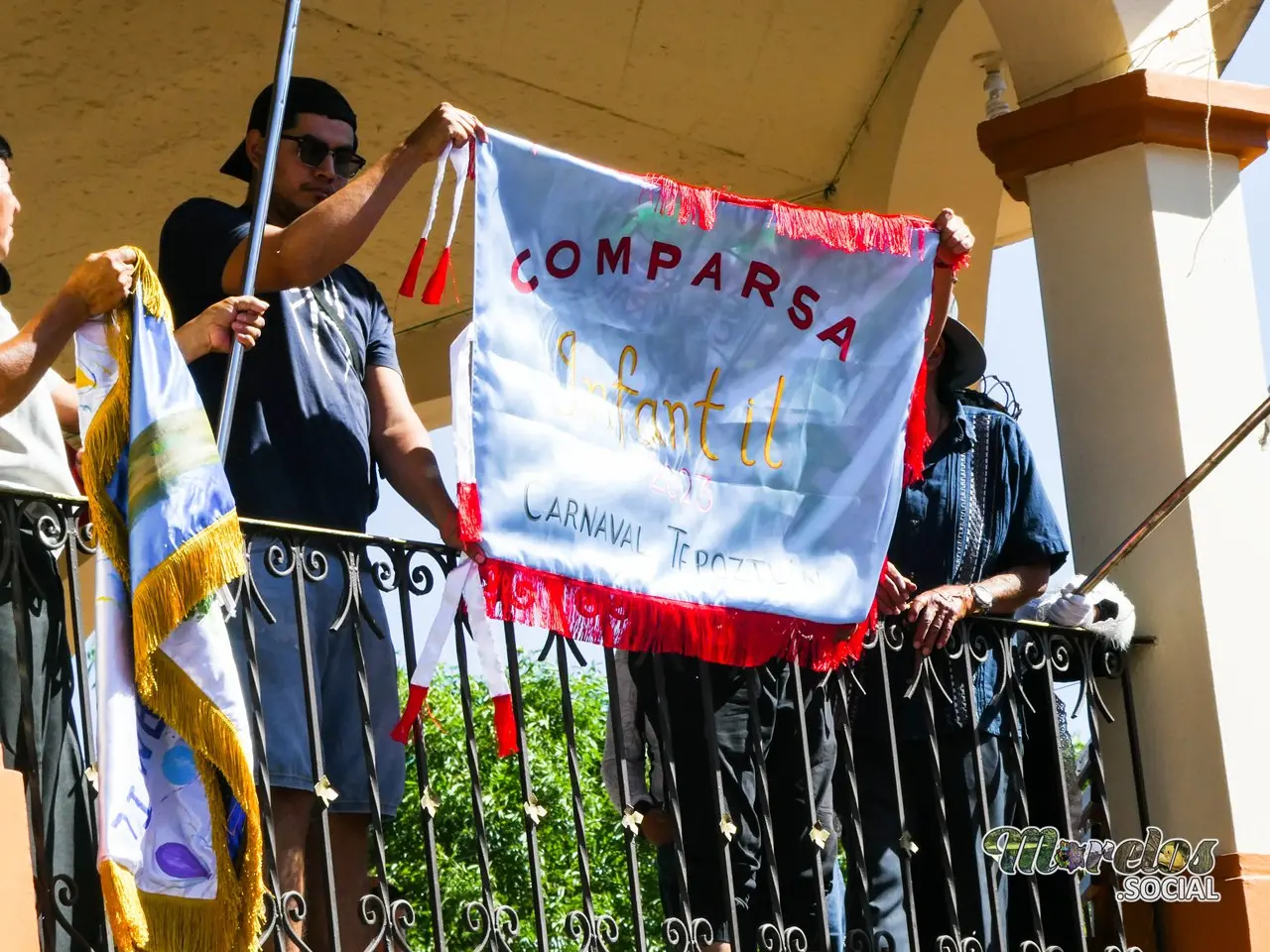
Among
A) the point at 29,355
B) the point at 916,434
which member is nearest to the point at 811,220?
the point at 916,434

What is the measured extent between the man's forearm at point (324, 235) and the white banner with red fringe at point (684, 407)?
0.36m

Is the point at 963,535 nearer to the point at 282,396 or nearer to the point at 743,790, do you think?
the point at 743,790

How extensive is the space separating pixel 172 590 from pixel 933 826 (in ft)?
7.89

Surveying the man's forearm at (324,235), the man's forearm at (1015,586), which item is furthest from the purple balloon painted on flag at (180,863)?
the man's forearm at (1015,586)

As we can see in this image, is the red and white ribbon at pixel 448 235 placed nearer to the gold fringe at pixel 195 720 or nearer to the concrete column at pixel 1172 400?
the gold fringe at pixel 195 720

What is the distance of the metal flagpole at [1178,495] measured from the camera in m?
6.25

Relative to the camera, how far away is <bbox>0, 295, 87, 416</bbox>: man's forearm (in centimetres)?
437

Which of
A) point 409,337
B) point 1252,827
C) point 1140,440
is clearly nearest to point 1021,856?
point 1252,827

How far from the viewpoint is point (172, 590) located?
14.5 feet

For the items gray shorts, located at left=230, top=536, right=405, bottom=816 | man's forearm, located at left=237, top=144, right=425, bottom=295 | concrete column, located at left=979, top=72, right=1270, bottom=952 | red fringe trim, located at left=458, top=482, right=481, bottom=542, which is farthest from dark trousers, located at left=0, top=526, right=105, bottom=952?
concrete column, located at left=979, top=72, right=1270, bottom=952

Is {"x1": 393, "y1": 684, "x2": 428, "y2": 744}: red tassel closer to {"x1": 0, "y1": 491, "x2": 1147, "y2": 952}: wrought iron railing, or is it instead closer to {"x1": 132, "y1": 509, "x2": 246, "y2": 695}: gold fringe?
{"x1": 0, "y1": 491, "x2": 1147, "y2": 952}: wrought iron railing

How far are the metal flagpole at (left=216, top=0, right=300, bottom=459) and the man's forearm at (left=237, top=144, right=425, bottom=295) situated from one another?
0.26 ft

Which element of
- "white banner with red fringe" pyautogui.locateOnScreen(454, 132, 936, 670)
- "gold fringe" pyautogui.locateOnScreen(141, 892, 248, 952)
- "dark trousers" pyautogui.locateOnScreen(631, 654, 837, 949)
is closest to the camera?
"gold fringe" pyautogui.locateOnScreen(141, 892, 248, 952)

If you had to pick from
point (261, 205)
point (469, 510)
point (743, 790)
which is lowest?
point (743, 790)
